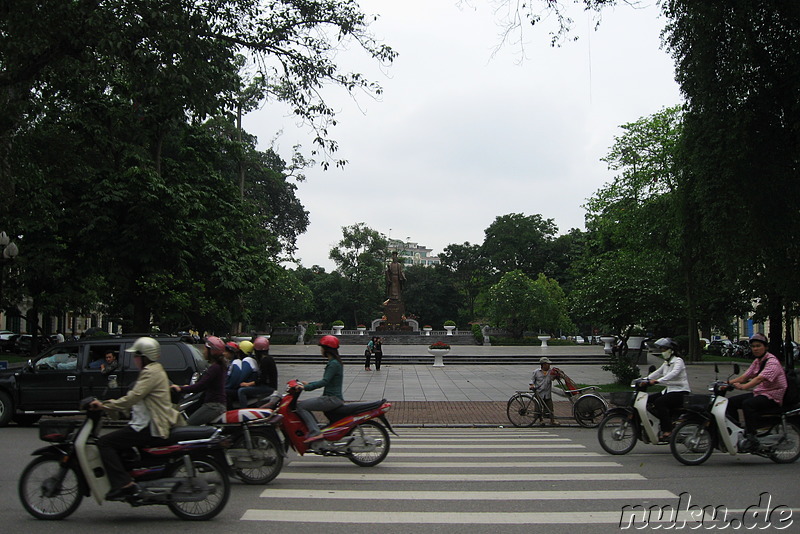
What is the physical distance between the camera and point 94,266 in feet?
81.3

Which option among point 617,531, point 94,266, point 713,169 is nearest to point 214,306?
point 94,266

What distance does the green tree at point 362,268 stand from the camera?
78.1 metres

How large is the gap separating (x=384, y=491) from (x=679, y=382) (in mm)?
4806

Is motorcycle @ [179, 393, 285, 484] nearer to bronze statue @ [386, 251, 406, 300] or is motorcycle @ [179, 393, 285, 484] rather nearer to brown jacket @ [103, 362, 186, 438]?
brown jacket @ [103, 362, 186, 438]

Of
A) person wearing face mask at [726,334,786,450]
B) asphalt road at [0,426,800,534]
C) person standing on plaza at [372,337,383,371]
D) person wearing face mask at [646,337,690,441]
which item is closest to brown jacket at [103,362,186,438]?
asphalt road at [0,426,800,534]

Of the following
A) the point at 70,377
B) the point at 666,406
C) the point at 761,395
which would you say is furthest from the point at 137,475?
the point at 70,377

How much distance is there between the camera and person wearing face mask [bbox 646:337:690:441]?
404 inches

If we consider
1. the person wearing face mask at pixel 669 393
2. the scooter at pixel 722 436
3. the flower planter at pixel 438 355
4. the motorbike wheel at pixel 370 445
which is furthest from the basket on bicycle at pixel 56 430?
the flower planter at pixel 438 355

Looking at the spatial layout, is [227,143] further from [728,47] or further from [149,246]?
[728,47]

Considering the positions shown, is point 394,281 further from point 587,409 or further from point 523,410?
point 587,409

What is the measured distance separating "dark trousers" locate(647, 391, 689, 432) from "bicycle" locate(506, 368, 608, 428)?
4.27m

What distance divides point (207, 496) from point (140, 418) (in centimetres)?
95

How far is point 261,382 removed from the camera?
1048 centimetres

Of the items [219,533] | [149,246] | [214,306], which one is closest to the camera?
[219,533]
